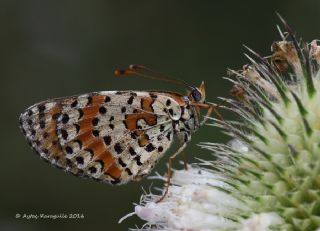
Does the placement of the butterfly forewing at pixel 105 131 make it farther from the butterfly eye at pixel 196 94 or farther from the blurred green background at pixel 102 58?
the blurred green background at pixel 102 58

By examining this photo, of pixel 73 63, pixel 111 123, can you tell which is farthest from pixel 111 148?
pixel 73 63

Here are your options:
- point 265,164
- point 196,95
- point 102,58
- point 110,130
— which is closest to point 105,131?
point 110,130

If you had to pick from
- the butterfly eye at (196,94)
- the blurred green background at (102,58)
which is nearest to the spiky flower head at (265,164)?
the butterfly eye at (196,94)

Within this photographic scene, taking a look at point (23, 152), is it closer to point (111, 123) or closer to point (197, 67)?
point (197, 67)

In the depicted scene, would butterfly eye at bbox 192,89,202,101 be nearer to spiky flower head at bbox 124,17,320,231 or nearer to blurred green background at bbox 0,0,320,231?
spiky flower head at bbox 124,17,320,231

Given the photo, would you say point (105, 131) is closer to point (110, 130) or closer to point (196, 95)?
→ point (110, 130)
